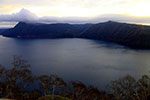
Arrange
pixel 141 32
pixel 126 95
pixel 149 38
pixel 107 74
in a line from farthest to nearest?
pixel 141 32 → pixel 149 38 → pixel 107 74 → pixel 126 95

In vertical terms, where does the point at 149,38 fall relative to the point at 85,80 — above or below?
above

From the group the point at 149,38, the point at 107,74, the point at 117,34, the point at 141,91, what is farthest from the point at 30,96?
the point at 117,34

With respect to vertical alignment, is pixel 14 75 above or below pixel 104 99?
above

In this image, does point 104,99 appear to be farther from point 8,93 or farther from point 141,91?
point 8,93

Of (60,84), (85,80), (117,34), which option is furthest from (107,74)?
(117,34)

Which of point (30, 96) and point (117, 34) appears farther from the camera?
point (117, 34)

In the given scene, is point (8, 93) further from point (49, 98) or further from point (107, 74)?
point (107, 74)

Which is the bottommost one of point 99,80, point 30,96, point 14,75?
point 99,80

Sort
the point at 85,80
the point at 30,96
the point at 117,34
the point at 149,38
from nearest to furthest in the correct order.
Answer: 1. the point at 30,96
2. the point at 85,80
3. the point at 149,38
4. the point at 117,34

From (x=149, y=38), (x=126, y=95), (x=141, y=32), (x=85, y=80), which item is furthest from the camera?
(x=141, y=32)
